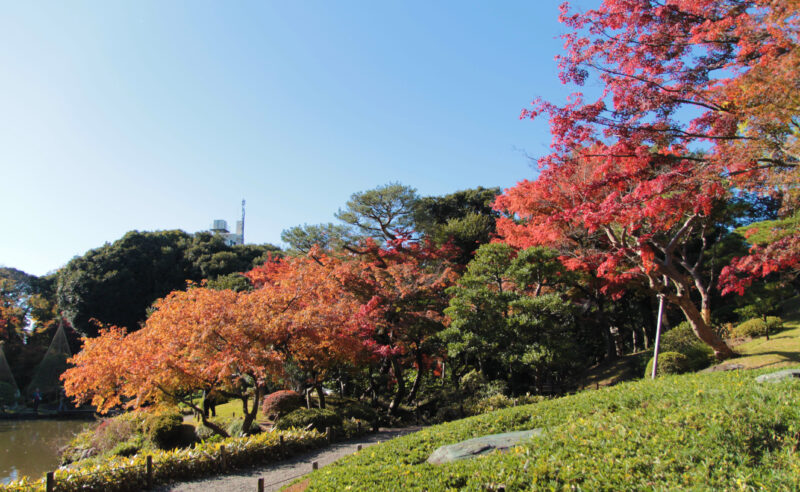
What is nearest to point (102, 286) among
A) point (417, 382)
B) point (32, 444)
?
point (32, 444)

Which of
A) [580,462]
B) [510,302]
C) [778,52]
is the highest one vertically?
[778,52]

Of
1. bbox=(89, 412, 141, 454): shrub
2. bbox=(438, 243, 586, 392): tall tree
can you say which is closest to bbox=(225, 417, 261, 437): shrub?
bbox=(89, 412, 141, 454): shrub

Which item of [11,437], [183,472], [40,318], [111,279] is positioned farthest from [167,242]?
[183,472]

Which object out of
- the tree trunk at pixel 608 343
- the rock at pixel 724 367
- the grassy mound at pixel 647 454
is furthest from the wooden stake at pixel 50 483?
the tree trunk at pixel 608 343

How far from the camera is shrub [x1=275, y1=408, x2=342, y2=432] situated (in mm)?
12039

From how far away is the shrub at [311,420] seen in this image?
12039 millimetres

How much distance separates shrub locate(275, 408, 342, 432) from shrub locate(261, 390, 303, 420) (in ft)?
6.89

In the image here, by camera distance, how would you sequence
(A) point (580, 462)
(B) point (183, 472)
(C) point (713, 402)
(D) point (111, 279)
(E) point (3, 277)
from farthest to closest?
(E) point (3, 277) → (D) point (111, 279) → (B) point (183, 472) → (C) point (713, 402) → (A) point (580, 462)

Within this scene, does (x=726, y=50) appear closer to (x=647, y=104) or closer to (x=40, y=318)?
(x=647, y=104)

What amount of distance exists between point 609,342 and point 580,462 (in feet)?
51.8

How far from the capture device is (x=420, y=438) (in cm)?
718

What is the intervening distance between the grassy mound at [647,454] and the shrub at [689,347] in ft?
21.8

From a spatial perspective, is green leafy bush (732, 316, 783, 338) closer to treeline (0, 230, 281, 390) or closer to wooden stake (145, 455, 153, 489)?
wooden stake (145, 455, 153, 489)

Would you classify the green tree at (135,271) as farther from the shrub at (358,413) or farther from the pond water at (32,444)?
the shrub at (358,413)
